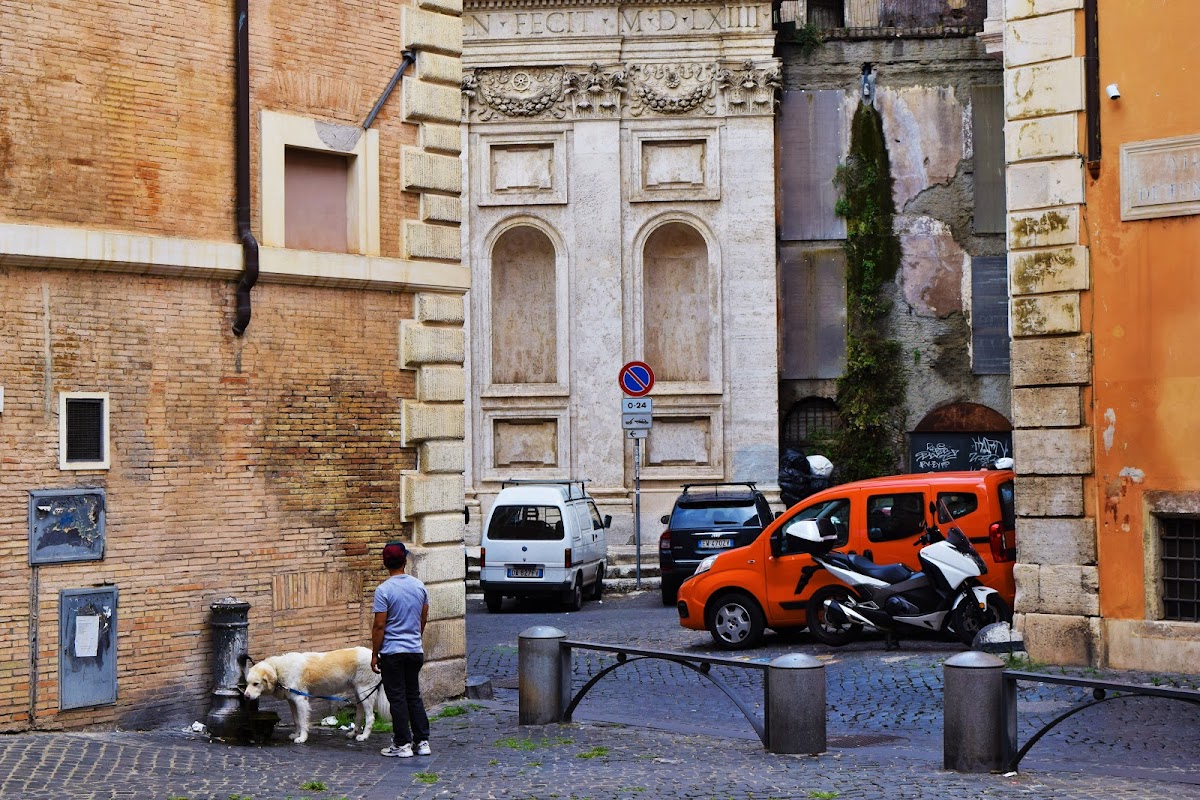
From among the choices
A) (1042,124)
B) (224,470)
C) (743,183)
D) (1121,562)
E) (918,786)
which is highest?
(743,183)

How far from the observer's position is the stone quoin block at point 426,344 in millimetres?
14109

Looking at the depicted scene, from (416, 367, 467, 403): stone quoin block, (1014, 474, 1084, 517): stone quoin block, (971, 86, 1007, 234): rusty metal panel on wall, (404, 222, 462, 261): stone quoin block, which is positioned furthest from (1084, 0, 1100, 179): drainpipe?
(971, 86, 1007, 234): rusty metal panel on wall

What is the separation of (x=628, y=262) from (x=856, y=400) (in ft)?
16.5

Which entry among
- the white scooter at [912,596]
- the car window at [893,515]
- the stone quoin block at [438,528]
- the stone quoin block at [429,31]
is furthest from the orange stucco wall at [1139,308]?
the stone quoin block at [429,31]

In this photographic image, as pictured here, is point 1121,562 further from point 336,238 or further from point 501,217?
point 501,217

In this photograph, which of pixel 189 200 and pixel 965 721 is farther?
pixel 189 200

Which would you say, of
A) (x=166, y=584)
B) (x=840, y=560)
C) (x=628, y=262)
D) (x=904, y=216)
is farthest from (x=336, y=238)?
(x=904, y=216)

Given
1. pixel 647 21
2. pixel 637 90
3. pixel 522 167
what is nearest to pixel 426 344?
pixel 522 167

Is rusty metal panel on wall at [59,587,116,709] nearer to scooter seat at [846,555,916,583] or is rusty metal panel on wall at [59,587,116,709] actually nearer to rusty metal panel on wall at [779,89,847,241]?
scooter seat at [846,555,916,583]

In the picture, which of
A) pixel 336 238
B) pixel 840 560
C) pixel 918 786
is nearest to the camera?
pixel 918 786

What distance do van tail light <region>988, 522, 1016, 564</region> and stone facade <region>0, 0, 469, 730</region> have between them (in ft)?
19.0

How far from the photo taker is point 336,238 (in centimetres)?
1384

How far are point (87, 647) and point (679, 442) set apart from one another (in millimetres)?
19340

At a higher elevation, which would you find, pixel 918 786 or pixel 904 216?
pixel 904 216
